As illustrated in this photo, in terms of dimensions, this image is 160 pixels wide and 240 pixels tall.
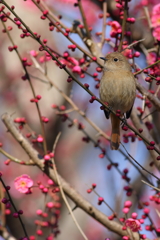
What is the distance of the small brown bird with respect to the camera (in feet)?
11.8

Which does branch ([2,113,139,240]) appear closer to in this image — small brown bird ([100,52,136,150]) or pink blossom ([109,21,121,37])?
small brown bird ([100,52,136,150])

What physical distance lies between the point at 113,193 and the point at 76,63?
7.80ft

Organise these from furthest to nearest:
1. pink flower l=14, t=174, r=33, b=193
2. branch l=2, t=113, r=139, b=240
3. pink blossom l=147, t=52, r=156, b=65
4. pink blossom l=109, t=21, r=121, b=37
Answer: pink blossom l=147, t=52, r=156, b=65 → pink blossom l=109, t=21, r=121, b=37 → pink flower l=14, t=174, r=33, b=193 → branch l=2, t=113, r=139, b=240

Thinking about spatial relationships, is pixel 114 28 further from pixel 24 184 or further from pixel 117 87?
pixel 24 184

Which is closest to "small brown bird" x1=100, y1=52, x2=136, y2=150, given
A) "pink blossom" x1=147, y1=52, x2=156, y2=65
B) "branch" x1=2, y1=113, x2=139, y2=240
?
"pink blossom" x1=147, y1=52, x2=156, y2=65

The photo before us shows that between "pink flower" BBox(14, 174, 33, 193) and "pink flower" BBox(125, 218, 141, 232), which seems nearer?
"pink flower" BBox(125, 218, 141, 232)

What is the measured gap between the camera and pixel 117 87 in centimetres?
374

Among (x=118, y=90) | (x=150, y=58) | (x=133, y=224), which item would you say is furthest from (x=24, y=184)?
(x=150, y=58)

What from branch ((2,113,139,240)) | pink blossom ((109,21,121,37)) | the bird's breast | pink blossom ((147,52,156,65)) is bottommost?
branch ((2,113,139,240))

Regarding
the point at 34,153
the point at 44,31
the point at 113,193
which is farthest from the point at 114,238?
the point at 44,31

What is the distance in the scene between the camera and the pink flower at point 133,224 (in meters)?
2.78

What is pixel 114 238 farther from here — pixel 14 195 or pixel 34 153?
pixel 14 195

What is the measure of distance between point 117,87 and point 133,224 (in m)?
1.40

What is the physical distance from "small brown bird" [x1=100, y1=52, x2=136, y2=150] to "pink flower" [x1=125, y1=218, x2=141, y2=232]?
88 centimetres
